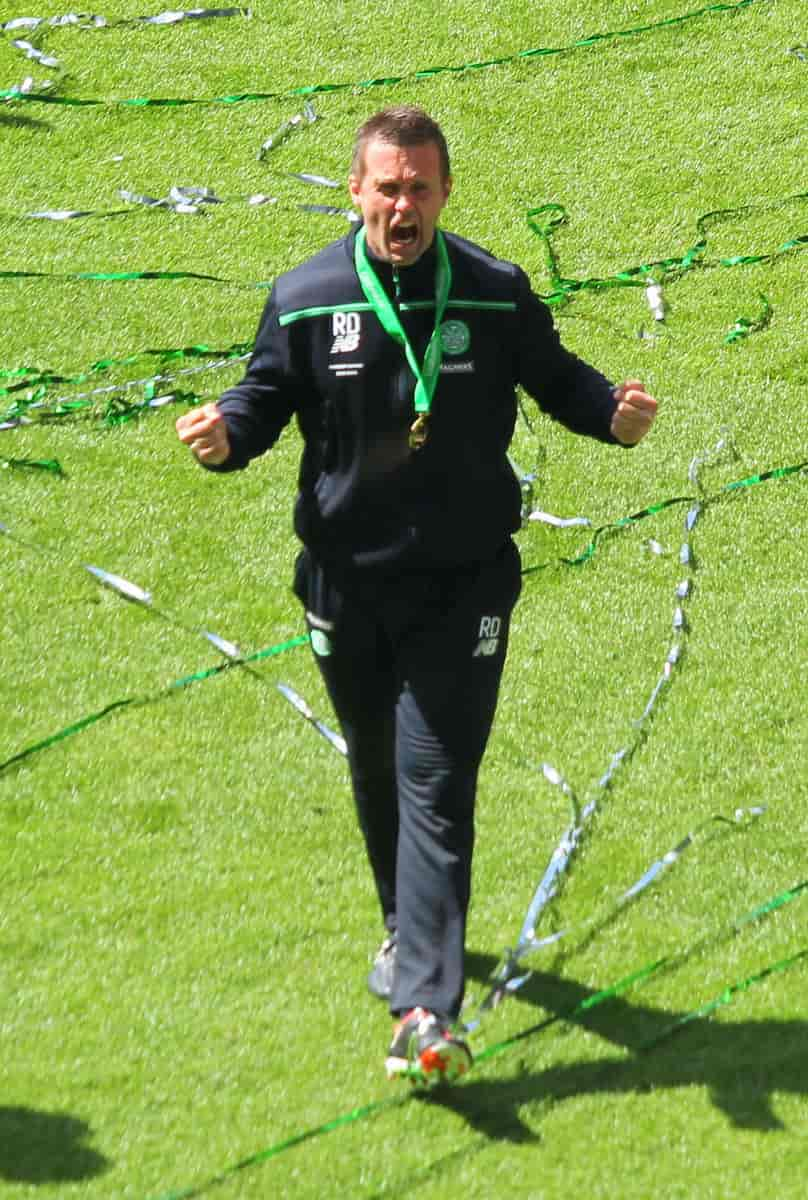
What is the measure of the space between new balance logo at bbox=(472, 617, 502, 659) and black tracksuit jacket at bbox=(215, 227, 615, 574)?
154 mm

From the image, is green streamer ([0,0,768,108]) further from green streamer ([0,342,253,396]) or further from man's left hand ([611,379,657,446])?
man's left hand ([611,379,657,446])

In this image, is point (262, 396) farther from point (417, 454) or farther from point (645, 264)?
point (645, 264)

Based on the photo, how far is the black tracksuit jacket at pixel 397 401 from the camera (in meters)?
4.76

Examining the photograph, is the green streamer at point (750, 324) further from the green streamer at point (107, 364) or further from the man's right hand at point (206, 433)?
the man's right hand at point (206, 433)

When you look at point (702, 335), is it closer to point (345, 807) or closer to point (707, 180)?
point (707, 180)

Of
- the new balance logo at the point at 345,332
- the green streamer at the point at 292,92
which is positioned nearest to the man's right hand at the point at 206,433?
the new balance logo at the point at 345,332

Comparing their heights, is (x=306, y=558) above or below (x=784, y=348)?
above

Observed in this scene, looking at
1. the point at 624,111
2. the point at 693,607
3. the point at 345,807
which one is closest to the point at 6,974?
the point at 345,807

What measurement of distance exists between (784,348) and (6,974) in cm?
496

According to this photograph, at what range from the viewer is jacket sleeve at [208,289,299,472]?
483cm

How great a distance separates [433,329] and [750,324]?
4.74m

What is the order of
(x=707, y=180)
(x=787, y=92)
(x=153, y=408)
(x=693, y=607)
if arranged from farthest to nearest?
(x=787, y=92) < (x=707, y=180) < (x=153, y=408) < (x=693, y=607)

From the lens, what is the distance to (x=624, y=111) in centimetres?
1112

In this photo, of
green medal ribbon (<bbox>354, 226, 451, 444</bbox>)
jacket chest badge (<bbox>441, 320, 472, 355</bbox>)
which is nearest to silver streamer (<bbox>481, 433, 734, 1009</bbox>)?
green medal ribbon (<bbox>354, 226, 451, 444</bbox>)
